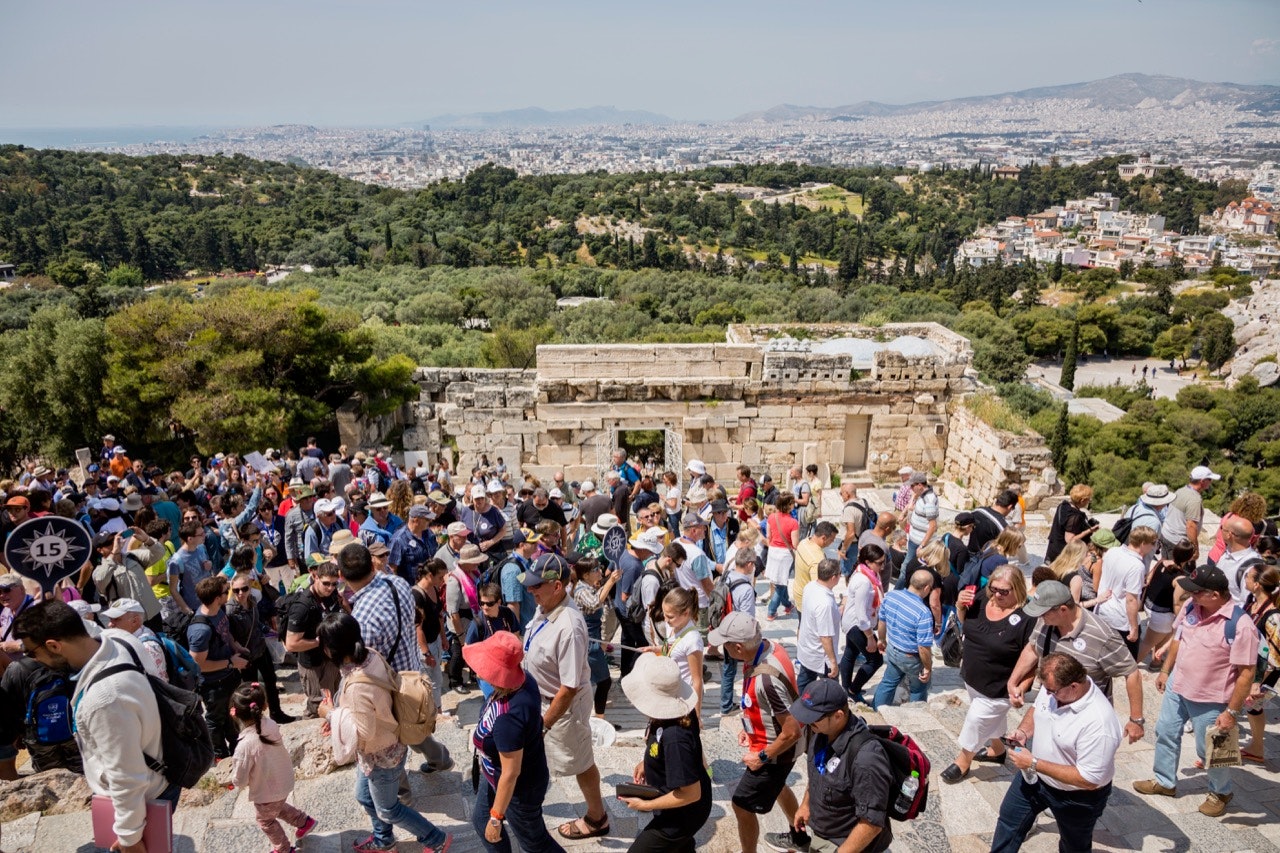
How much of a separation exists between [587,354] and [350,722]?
1206cm

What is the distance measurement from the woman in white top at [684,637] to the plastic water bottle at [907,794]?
1438mm

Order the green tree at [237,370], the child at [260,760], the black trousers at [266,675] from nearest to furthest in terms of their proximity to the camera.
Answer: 1. the child at [260,760]
2. the black trousers at [266,675]
3. the green tree at [237,370]

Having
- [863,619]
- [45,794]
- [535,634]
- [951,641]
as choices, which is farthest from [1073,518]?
[45,794]

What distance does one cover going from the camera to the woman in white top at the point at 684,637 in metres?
5.08

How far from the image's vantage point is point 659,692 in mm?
4199

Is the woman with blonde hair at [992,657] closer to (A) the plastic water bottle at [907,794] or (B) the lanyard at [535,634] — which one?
(A) the plastic water bottle at [907,794]

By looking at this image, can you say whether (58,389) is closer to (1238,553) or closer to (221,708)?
(221,708)

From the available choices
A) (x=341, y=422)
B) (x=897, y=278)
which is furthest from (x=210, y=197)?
(x=341, y=422)

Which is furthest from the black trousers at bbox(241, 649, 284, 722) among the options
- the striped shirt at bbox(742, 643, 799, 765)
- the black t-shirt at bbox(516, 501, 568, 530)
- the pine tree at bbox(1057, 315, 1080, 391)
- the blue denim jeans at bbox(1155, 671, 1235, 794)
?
the pine tree at bbox(1057, 315, 1080, 391)

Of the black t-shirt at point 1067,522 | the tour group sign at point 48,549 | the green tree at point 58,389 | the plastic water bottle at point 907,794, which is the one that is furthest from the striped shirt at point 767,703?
the green tree at point 58,389

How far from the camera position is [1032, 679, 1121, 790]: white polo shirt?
4266mm

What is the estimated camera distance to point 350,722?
4430mm

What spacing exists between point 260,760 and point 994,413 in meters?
13.4

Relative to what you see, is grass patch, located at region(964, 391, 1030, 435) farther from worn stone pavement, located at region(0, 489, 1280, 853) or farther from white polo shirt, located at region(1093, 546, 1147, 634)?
worn stone pavement, located at region(0, 489, 1280, 853)
